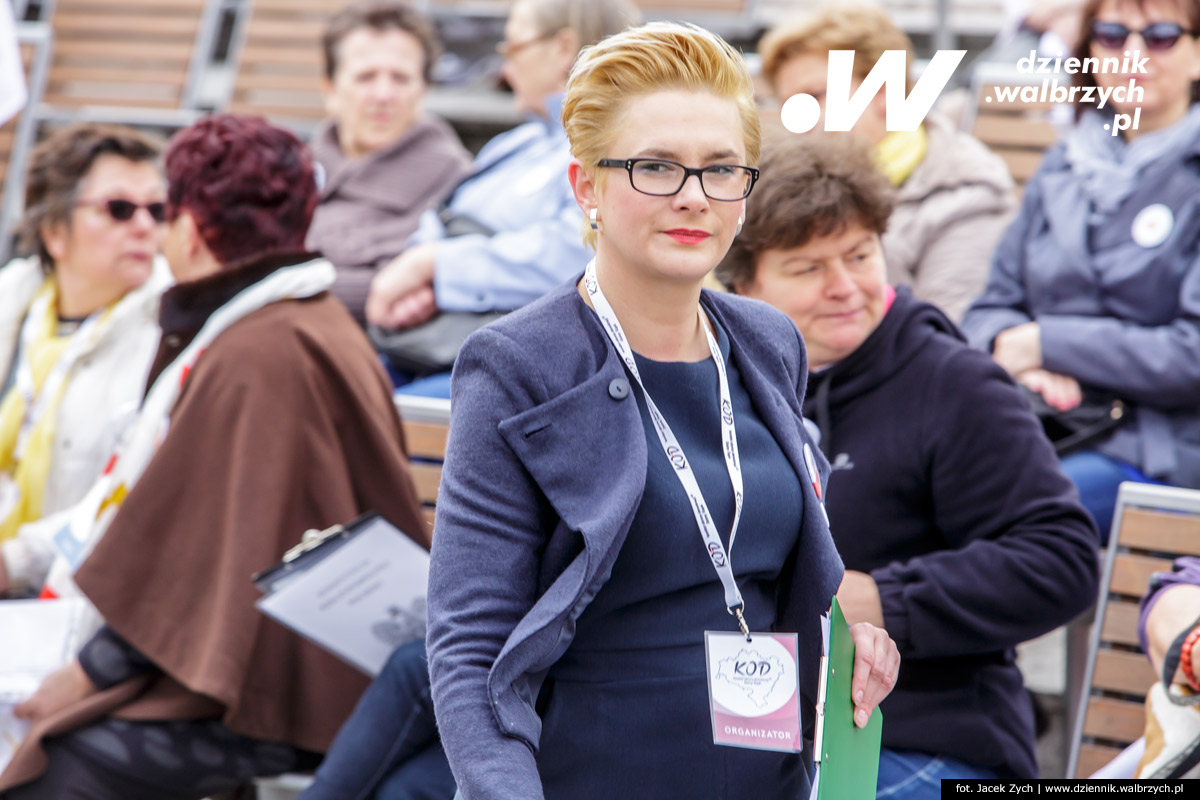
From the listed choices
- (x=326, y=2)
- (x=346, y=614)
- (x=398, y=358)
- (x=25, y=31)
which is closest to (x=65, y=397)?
(x=398, y=358)

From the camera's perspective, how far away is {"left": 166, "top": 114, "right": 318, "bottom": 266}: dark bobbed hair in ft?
9.65

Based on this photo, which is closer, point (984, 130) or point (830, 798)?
point (830, 798)

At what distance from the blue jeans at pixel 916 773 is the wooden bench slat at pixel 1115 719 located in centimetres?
73

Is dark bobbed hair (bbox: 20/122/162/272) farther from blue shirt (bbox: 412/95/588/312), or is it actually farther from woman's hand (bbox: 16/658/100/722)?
woman's hand (bbox: 16/658/100/722)

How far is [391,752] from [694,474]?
1194 mm

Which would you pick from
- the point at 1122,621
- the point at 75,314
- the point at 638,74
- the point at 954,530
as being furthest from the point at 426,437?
the point at 638,74

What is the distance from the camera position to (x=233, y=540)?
8.60 feet

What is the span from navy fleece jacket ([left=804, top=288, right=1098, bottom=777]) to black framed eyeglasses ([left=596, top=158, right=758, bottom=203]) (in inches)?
34.2

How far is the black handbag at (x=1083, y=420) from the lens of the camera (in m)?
3.02

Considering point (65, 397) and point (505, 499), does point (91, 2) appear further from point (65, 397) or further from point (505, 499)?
point (505, 499)

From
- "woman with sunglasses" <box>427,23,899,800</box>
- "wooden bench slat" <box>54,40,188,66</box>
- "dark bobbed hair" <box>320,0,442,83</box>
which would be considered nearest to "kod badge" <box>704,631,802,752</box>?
"woman with sunglasses" <box>427,23,899,800</box>

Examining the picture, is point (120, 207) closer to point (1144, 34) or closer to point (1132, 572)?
point (1144, 34)

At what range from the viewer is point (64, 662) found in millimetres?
2834

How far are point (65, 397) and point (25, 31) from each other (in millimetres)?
3251
